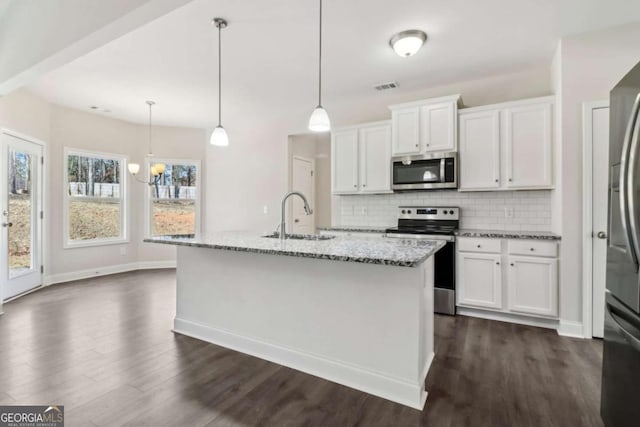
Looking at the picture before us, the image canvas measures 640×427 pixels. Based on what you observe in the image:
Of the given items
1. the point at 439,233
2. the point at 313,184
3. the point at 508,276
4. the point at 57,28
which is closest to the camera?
the point at 57,28

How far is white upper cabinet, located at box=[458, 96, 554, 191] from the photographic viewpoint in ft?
10.7

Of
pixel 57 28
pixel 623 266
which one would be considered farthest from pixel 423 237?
pixel 57 28

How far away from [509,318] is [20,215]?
6032 mm

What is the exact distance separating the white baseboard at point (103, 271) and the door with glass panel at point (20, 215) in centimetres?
27

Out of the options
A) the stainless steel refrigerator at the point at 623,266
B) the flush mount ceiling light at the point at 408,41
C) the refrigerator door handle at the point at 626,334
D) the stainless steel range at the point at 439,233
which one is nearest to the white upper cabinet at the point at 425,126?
the stainless steel range at the point at 439,233

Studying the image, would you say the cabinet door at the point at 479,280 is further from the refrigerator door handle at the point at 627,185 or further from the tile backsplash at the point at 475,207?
the refrigerator door handle at the point at 627,185

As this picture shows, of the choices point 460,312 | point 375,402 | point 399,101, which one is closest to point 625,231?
point 375,402

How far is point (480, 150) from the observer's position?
3531mm

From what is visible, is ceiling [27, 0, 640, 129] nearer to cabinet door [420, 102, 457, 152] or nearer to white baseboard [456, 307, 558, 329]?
cabinet door [420, 102, 457, 152]

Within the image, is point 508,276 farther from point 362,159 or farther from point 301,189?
point 301,189

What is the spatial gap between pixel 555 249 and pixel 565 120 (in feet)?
3.90

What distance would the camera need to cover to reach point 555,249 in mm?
2990

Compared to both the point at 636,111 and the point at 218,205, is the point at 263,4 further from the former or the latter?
the point at 218,205

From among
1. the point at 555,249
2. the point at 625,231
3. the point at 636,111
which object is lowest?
the point at 555,249
